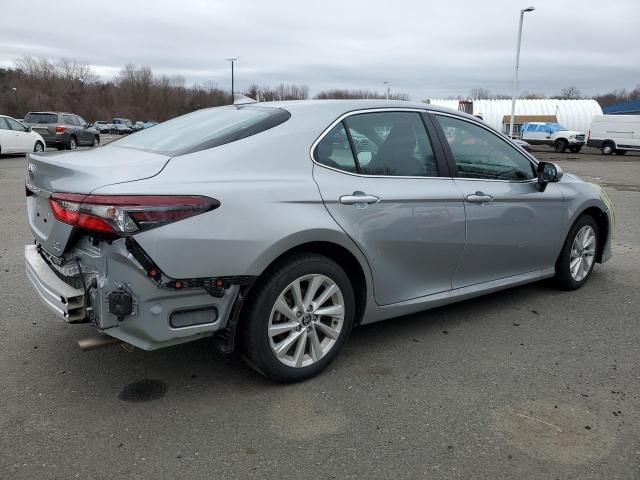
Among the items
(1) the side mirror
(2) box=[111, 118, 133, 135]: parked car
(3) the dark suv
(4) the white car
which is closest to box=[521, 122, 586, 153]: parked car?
(3) the dark suv

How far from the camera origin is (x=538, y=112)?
57156 mm

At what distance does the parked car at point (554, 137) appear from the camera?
129 feet

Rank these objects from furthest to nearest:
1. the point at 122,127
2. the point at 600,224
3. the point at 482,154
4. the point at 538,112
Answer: the point at 122,127, the point at 538,112, the point at 600,224, the point at 482,154

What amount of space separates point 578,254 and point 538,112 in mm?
57529

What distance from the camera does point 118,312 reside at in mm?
2604

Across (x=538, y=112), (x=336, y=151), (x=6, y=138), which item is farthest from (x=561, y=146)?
(x=336, y=151)

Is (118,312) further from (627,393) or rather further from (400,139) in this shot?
(627,393)

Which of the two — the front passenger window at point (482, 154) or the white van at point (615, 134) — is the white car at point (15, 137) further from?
the white van at point (615, 134)

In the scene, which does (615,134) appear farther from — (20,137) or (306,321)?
(306,321)

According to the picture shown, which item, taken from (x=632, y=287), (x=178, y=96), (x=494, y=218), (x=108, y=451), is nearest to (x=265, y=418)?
(x=108, y=451)

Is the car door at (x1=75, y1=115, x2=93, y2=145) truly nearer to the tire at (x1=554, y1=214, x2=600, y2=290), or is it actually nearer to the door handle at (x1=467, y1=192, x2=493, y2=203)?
the tire at (x1=554, y1=214, x2=600, y2=290)

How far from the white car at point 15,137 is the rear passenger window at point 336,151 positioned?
1942cm

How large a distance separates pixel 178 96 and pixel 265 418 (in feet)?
331

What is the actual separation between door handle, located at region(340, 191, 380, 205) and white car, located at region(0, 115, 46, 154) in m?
19.6
